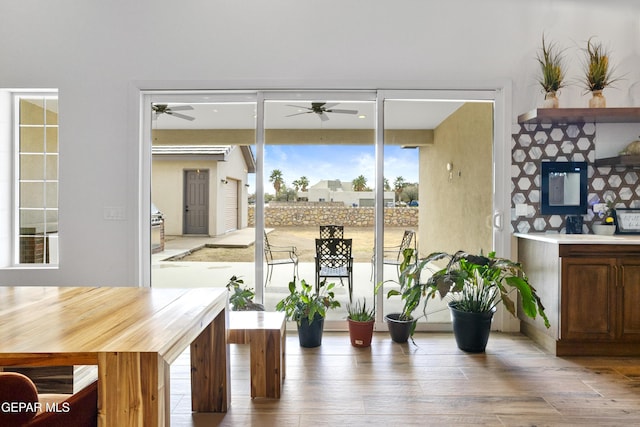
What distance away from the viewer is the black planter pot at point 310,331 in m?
3.23

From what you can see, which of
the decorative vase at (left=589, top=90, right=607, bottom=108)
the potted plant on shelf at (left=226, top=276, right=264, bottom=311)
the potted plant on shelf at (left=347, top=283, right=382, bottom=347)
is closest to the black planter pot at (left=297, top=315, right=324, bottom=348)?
the potted plant on shelf at (left=347, top=283, right=382, bottom=347)

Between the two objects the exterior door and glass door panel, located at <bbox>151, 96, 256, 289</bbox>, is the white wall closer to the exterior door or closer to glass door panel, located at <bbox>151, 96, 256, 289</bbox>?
glass door panel, located at <bbox>151, 96, 256, 289</bbox>

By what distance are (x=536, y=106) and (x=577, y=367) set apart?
7.11ft

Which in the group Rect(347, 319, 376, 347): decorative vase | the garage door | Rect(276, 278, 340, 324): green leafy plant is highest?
the garage door

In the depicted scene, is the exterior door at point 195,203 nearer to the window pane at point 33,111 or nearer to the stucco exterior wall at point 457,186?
the window pane at point 33,111

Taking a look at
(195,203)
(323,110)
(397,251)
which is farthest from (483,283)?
(195,203)

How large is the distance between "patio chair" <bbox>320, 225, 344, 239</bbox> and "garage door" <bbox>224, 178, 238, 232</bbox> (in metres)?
0.83

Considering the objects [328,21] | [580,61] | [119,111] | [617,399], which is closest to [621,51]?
[580,61]

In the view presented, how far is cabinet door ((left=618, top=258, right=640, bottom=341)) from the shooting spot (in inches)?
118

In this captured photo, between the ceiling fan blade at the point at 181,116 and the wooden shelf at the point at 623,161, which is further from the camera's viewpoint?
the ceiling fan blade at the point at 181,116

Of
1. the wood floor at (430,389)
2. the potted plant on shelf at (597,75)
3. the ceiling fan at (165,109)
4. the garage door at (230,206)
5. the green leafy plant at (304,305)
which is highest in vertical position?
the potted plant on shelf at (597,75)

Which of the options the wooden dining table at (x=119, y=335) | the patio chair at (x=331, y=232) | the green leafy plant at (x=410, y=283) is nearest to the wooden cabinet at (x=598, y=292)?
the green leafy plant at (x=410, y=283)

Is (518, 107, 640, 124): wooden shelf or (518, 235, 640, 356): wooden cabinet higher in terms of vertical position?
(518, 107, 640, 124): wooden shelf

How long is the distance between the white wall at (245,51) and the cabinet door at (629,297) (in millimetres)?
1510
